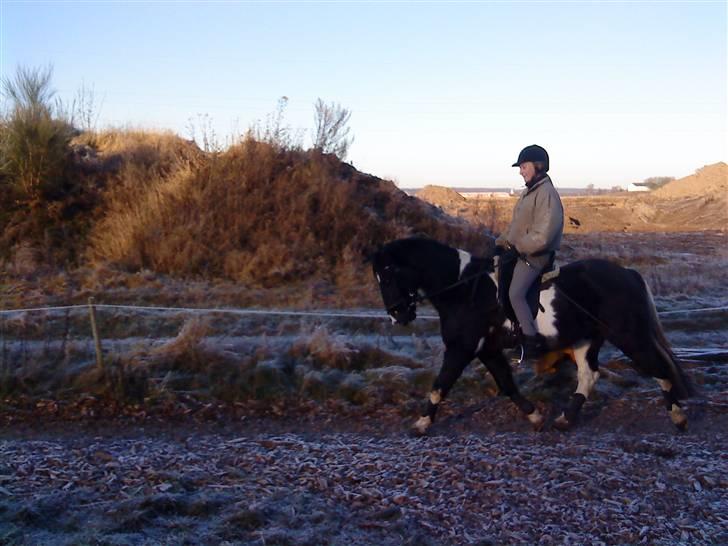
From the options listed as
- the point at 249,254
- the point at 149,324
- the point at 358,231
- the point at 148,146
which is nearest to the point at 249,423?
the point at 149,324

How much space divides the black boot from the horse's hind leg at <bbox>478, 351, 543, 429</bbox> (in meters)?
0.35

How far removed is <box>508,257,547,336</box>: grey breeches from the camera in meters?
7.61

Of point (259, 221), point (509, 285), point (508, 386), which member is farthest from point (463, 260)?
point (259, 221)

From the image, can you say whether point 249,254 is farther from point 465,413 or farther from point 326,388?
point 465,413

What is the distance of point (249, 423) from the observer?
8.49 meters

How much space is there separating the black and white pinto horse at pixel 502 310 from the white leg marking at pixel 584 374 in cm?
10

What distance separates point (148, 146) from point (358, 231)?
7.00 m

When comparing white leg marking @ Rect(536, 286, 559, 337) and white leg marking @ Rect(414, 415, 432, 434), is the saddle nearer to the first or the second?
white leg marking @ Rect(536, 286, 559, 337)

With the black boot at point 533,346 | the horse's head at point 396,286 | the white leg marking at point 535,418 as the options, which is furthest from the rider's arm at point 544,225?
the white leg marking at point 535,418

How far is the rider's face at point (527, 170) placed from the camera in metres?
7.55

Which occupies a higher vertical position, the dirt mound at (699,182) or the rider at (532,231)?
the dirt mound at (699,182)

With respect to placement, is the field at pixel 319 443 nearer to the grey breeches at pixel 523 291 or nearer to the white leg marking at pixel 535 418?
the white leg marking at pixel 535 418

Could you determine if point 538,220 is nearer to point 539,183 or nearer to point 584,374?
point 539,183

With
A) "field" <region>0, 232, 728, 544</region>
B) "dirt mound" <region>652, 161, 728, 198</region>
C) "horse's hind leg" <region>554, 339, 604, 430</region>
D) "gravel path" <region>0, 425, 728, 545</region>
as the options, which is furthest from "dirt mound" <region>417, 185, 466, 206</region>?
"gravel path" <region>0, 425, 728, 545</region>
